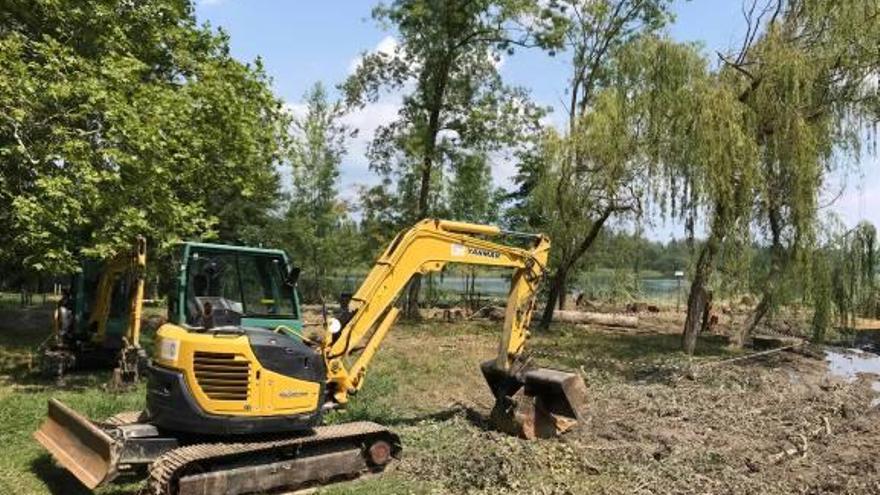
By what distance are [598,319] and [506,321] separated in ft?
55.5

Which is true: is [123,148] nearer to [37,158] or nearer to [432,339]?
[37,158]

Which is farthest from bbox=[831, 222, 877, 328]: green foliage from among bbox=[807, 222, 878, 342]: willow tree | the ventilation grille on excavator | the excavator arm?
the ventilation grille on excavator

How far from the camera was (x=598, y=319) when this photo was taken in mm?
25938

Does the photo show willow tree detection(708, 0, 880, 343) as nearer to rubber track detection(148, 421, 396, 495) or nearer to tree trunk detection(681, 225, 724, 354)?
tree trunk detection(681, 225, 724, 354)

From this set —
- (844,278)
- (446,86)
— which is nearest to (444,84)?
(446,86)

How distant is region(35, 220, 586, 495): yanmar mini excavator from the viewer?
697 centimetres

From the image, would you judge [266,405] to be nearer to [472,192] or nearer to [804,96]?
[804,96]

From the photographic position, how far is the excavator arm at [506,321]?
336 inches

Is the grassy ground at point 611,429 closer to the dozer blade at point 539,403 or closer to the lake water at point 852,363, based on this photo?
the dozer blade at point 539,403

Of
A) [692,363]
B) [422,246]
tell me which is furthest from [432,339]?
[422,246]

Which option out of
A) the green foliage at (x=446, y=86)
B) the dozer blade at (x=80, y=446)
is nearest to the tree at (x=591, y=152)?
the green foliage at (x=446, y=86)

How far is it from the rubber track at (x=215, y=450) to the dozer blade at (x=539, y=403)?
185cm

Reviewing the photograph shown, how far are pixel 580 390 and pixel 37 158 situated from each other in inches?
322

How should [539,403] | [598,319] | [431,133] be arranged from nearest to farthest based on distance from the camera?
[539,403] < [431,133] < [598,319]
